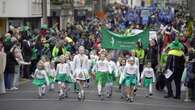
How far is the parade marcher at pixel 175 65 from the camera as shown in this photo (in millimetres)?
21484

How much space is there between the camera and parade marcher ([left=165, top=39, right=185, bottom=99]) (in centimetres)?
2148

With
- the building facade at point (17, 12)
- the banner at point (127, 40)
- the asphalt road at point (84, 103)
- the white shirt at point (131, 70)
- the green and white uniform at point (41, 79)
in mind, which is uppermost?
the building facade at point (17, 12)

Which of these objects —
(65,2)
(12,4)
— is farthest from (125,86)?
(65,2)

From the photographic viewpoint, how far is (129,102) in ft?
67.2

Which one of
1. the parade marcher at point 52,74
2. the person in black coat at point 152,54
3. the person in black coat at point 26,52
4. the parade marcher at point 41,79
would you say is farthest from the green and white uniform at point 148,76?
the person in black coat at point 26,52

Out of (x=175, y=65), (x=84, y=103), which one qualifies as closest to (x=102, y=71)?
(x=84, y=103)

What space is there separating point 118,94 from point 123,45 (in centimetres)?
336

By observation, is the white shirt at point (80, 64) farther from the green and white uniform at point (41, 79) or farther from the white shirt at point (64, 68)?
the green and white uniform at point (41, 79)

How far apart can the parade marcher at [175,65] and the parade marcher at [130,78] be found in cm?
132

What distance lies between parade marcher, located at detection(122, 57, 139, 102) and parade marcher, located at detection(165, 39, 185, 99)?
4.31ft


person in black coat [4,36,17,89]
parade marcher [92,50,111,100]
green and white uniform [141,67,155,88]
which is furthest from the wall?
green and white uniform [141,67,155,88]

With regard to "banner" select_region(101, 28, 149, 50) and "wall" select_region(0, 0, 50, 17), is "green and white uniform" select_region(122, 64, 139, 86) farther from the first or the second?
"wall" select_region(0, 0, 50, 17)

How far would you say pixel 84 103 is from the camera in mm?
19953

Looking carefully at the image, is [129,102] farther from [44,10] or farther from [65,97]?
[44,10]
